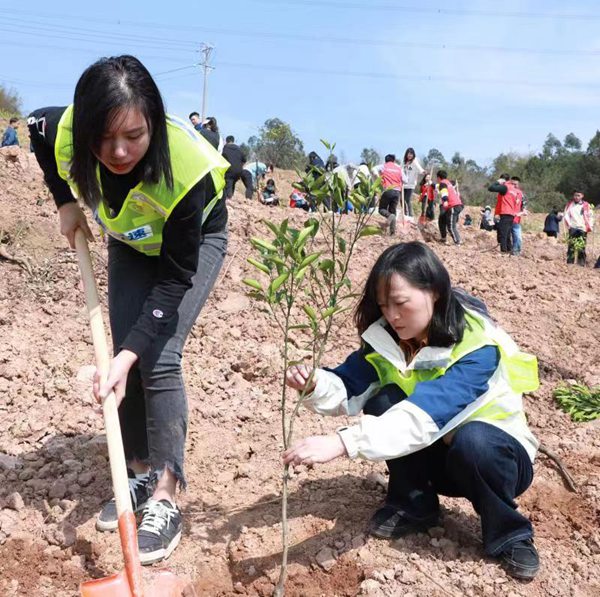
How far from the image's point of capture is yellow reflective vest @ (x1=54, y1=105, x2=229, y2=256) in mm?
2051

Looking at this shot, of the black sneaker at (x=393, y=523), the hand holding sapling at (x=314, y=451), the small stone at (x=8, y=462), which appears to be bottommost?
the small stone at (x=8, y=462)

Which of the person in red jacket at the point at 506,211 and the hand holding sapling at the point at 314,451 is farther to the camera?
the person in red jacket at the point at 506,211

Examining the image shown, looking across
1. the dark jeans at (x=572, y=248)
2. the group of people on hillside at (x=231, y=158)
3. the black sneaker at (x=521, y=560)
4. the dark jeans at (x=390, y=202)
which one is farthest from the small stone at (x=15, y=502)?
the dark jeans at (x=572, y=248)

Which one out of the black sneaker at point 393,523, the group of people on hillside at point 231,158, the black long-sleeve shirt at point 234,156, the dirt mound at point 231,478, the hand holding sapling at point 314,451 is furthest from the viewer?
the black long-sleeve shirt at point 234,156

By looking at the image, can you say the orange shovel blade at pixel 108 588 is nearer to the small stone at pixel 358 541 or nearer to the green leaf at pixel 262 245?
the small stone at pixel 358 541

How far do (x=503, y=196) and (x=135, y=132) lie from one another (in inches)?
348

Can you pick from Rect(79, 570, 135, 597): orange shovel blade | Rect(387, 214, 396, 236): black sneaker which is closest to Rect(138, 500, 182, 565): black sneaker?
Rect(79, 570, 135, 597): orange shovel blade

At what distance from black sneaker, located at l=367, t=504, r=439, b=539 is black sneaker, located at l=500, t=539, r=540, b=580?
1.03 feet

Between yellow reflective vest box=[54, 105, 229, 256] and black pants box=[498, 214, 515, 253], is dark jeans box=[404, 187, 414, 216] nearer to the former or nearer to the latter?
black pants box=[498, 214, 515, 253]

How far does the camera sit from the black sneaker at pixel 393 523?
2354 millimetres

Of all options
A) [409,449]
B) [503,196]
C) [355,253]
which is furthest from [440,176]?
[409,449]

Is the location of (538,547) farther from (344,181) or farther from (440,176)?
(440,176)

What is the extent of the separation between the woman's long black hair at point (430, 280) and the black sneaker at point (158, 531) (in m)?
1.02

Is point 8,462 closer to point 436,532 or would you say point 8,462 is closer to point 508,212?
point 436,532
